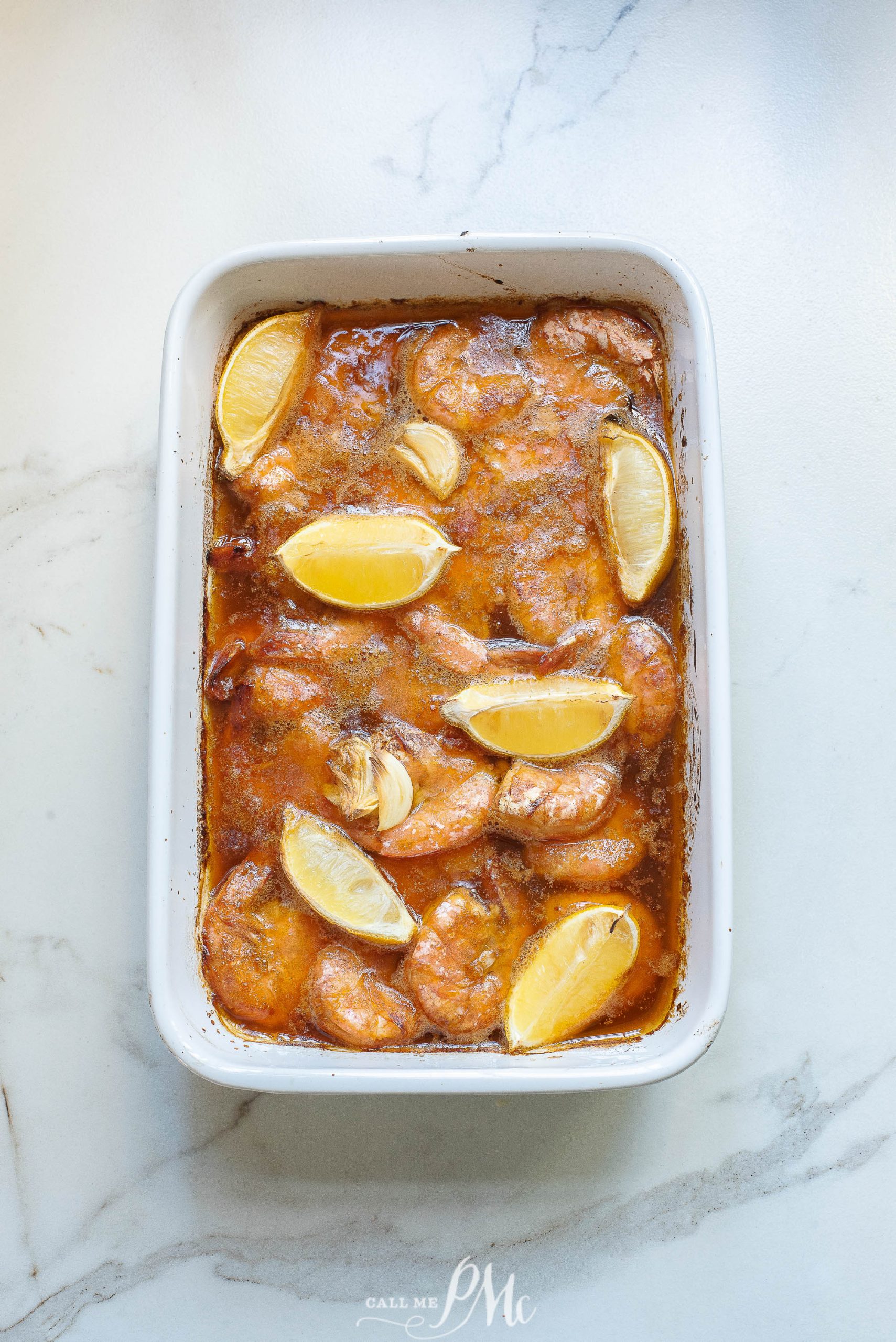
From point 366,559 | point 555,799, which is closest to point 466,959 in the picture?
point 555,799

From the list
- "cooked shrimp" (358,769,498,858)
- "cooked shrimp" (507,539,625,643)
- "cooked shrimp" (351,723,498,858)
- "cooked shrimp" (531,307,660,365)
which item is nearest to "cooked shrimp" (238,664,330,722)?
"cooked shrimp" (351,723,498,858)

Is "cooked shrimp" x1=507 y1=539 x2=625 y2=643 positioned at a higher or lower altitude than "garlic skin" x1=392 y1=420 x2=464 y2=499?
lower

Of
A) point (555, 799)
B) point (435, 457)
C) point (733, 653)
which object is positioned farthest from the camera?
point (733, 653)

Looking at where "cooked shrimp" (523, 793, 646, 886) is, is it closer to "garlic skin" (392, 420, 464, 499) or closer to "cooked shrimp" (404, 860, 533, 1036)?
"cooked shrimp" (404, 860, 533, 1036)

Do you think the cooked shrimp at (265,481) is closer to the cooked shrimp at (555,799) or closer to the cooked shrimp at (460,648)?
the cooked shrimp at (460,648)

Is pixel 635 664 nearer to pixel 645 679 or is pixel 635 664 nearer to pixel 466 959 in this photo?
pixel 645 679

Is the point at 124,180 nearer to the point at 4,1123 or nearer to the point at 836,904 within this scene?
the point at 4,1123
